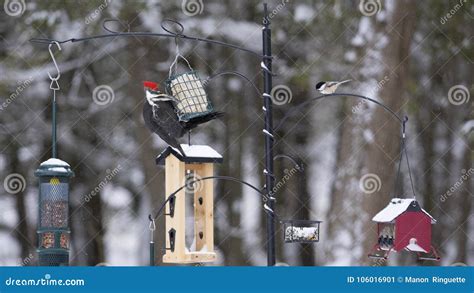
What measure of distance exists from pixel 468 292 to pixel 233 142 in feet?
20.0

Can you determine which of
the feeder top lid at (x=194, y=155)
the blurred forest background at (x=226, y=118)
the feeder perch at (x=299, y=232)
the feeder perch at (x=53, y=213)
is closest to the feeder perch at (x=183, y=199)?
the feeder top lid at (x=194, y=155)

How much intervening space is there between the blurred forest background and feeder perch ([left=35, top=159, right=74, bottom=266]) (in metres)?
4.64

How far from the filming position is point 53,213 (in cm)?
763

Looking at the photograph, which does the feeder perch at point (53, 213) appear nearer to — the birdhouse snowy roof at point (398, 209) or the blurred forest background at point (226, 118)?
the birdhouse snowy roof at point (398, 209)

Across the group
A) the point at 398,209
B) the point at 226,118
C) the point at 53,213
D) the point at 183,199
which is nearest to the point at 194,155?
the point at 183,199

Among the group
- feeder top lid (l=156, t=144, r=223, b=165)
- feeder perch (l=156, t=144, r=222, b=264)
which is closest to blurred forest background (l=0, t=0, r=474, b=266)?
feeder perch (l=156, t=144, r=222, b=264)

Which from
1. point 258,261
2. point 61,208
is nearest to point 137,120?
point 258,261

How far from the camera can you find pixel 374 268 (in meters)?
7.82

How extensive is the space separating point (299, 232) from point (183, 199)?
2.76 ft

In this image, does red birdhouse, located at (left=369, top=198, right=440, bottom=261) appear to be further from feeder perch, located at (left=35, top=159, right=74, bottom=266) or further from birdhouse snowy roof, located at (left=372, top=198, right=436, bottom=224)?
feeder perch, located at (left=35, top=159, right=74, bottom=266)

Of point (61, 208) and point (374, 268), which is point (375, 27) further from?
point (61, 208)

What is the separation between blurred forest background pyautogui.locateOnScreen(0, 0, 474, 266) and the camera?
12836 millimetres

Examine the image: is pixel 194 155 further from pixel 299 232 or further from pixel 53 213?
pixel 53 213

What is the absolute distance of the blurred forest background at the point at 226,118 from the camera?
505 inches
